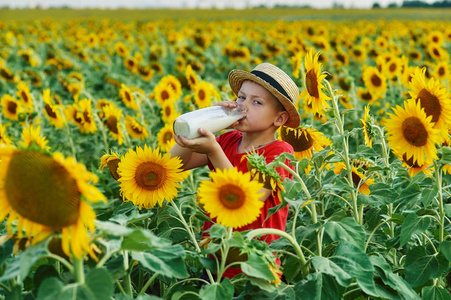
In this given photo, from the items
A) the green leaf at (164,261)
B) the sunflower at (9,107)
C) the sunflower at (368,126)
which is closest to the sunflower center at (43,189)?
the green leaf at (164,261)

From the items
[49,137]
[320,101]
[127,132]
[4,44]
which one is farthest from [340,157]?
[4,44]

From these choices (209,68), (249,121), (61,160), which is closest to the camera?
(61,160)

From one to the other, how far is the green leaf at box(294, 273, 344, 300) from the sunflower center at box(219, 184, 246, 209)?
31 cm

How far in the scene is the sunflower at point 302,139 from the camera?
2418 millimetres

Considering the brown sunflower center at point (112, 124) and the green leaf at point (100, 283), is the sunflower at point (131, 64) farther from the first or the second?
the green leaf at point (100, 283)

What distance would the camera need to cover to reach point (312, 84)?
81.7 inches

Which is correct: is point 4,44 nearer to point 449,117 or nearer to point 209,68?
point 209,68

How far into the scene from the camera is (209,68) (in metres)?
8.60

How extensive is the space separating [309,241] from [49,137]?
10.3 ft

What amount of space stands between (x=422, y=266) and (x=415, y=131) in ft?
1.67

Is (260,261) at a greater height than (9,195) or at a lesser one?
lesser

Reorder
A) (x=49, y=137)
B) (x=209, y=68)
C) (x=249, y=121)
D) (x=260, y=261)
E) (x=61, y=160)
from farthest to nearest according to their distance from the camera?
(x=209, y=68) < (x=49, y=137) < (x=249, y=121) < (x=260, y=261) < (x=61, y=160)

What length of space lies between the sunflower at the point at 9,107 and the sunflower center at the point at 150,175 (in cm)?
261

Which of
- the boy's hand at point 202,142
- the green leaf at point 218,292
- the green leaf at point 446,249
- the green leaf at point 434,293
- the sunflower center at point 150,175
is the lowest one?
the green leaf at point 434,293
